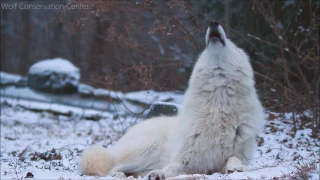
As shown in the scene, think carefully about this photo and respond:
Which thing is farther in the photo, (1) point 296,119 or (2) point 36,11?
(2) point 36,11

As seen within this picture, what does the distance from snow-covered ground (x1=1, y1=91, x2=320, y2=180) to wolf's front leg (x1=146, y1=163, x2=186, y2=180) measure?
264mm

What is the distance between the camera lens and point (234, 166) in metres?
3.75

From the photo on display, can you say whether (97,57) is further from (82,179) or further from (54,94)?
(82,179)

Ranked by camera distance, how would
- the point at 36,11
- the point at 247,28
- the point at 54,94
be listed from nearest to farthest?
1. the point at 247,28
2. the point at 54,94
3. the point at 36,11

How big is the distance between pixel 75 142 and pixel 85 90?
407 cm

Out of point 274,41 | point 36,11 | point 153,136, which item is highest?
point 36,11

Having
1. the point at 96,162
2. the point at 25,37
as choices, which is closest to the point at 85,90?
the point at 25,37

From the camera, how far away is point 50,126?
9.38 meters

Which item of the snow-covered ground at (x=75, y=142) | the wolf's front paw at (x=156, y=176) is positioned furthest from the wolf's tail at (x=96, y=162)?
the wolf's front paw at (x=156, y=176)

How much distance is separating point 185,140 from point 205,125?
0.76 feet

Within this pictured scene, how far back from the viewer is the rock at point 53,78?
38.1 feet

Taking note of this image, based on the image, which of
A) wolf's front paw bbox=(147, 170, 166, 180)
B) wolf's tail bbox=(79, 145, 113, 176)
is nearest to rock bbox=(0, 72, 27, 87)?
wolf's tail bbox=(79, 145, 113, 176)

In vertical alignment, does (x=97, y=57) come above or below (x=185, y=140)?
above

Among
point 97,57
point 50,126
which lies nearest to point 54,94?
point 50,126
